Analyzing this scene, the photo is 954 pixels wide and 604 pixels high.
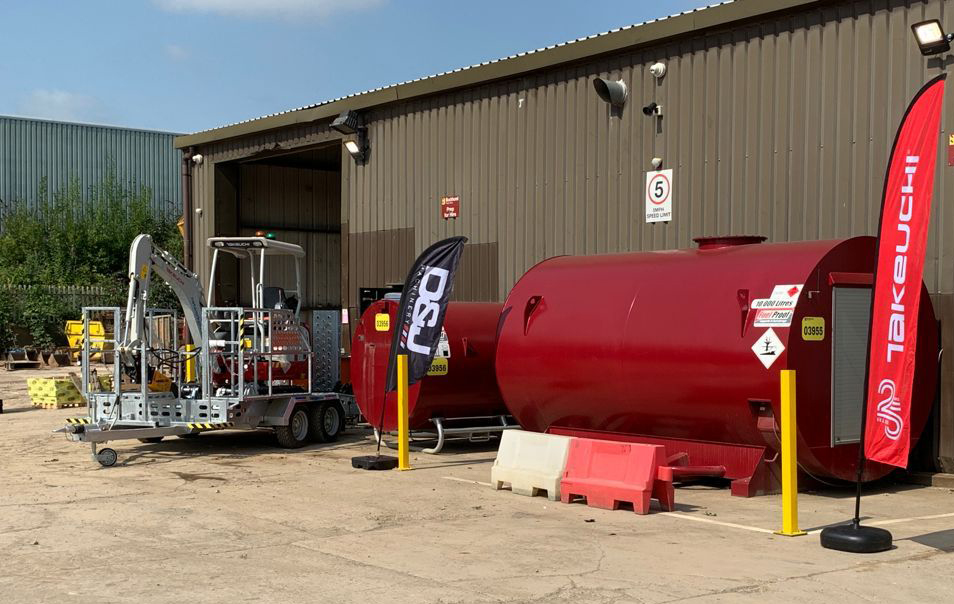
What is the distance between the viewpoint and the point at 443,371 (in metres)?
15.4

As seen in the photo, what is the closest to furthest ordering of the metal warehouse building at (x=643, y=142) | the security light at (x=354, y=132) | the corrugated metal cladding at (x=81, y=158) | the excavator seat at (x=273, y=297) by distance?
the metal warehouse building at (x=643, y=142)
the excavator seat at (x=273, y=297)
the security light at (x=354, y=132)
the corrugated metal cladding at (x=81, y=158)

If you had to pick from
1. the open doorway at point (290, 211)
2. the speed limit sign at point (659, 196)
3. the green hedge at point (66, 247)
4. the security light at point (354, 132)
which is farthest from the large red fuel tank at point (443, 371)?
the green hedge at point (66, 247)

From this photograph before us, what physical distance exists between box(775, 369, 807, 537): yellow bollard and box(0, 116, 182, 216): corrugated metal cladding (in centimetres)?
4622

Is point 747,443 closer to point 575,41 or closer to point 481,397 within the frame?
point 481,397

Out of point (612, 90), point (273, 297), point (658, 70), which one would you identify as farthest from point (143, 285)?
point (658, 70)

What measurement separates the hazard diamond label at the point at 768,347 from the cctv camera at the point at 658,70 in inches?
222

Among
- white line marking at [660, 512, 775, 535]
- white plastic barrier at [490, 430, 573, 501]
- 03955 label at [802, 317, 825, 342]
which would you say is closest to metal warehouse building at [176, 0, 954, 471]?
03955 label at [802, 317, 825, 342]

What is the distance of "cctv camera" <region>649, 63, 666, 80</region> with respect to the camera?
15641mm

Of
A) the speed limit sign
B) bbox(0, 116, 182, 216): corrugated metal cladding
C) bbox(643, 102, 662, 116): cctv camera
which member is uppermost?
bbox(0, 116, 182, 216): corrugated metal cladding

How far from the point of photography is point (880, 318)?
8.48 m

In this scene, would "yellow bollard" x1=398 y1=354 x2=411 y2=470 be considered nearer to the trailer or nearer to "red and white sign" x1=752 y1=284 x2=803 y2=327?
the trailer

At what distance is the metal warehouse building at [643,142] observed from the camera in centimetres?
1309

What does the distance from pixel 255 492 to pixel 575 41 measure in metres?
8.55

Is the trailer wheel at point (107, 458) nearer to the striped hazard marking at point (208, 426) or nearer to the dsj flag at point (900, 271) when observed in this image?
the striped hazard marking at point (208, 426)
